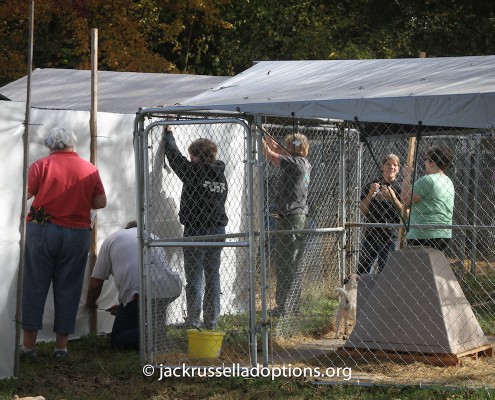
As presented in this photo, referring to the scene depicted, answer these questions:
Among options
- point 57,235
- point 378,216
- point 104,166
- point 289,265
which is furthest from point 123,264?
point 378,216

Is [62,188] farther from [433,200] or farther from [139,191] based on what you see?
[433,200]

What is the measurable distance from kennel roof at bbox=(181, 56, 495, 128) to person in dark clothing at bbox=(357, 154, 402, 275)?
1675mm

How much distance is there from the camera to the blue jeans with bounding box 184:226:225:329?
827 cm

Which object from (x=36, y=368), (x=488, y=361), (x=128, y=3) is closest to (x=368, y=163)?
(x=488, y=361)

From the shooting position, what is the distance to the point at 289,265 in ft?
27.5

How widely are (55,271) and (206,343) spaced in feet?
4.70

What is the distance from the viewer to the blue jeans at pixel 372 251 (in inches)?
378

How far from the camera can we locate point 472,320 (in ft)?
25.3

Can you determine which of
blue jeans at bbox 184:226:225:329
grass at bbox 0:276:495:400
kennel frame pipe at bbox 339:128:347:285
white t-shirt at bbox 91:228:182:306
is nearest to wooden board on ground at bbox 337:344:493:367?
grass at bbox 0:276:495:400

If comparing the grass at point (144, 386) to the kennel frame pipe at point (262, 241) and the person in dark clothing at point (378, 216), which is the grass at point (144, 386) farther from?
the person in dark clothing at point (378, 216)

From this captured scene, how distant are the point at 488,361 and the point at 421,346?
0.57 metres

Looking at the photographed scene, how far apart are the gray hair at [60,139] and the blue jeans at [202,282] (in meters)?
1.35

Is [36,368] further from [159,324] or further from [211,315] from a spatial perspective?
[211,315]

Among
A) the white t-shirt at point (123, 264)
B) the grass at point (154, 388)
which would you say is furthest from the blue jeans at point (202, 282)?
the grass at point (154, 388)
